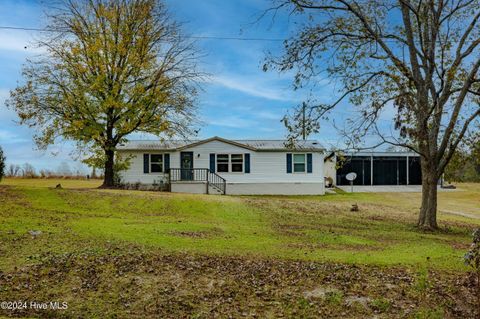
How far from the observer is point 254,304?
5949mm

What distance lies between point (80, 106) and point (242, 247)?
1645 cm

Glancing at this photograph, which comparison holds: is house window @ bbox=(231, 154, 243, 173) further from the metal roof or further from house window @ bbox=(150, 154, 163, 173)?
house window @ bbox=(150, 154, 163, 173)

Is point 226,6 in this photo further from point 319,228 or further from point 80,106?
point 80,106

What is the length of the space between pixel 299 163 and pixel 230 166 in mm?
4661

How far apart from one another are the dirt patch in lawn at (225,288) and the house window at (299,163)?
2106 cm

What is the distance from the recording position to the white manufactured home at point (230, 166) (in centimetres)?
2731

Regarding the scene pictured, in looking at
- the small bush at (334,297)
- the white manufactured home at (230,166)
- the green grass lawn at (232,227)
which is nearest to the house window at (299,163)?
the white manufactured home at (230,166)

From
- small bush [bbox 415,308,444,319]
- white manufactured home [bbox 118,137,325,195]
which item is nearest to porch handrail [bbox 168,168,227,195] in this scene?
white manufactured home [bbox 118,137,325,195]

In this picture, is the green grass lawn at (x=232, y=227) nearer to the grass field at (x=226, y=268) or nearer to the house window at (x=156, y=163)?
the grass field at (x=226, y=268)

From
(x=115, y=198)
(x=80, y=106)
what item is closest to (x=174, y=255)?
(x=115, y=198)

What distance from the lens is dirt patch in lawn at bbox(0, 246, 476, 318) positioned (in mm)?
5762

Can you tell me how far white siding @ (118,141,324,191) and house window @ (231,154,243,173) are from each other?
0.88 ft

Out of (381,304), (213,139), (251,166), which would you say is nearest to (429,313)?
(381,304)

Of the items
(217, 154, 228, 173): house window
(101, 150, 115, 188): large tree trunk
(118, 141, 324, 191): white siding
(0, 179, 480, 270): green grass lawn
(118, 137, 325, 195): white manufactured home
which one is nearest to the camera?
(0, 179, 480, 270): green grass lawn
